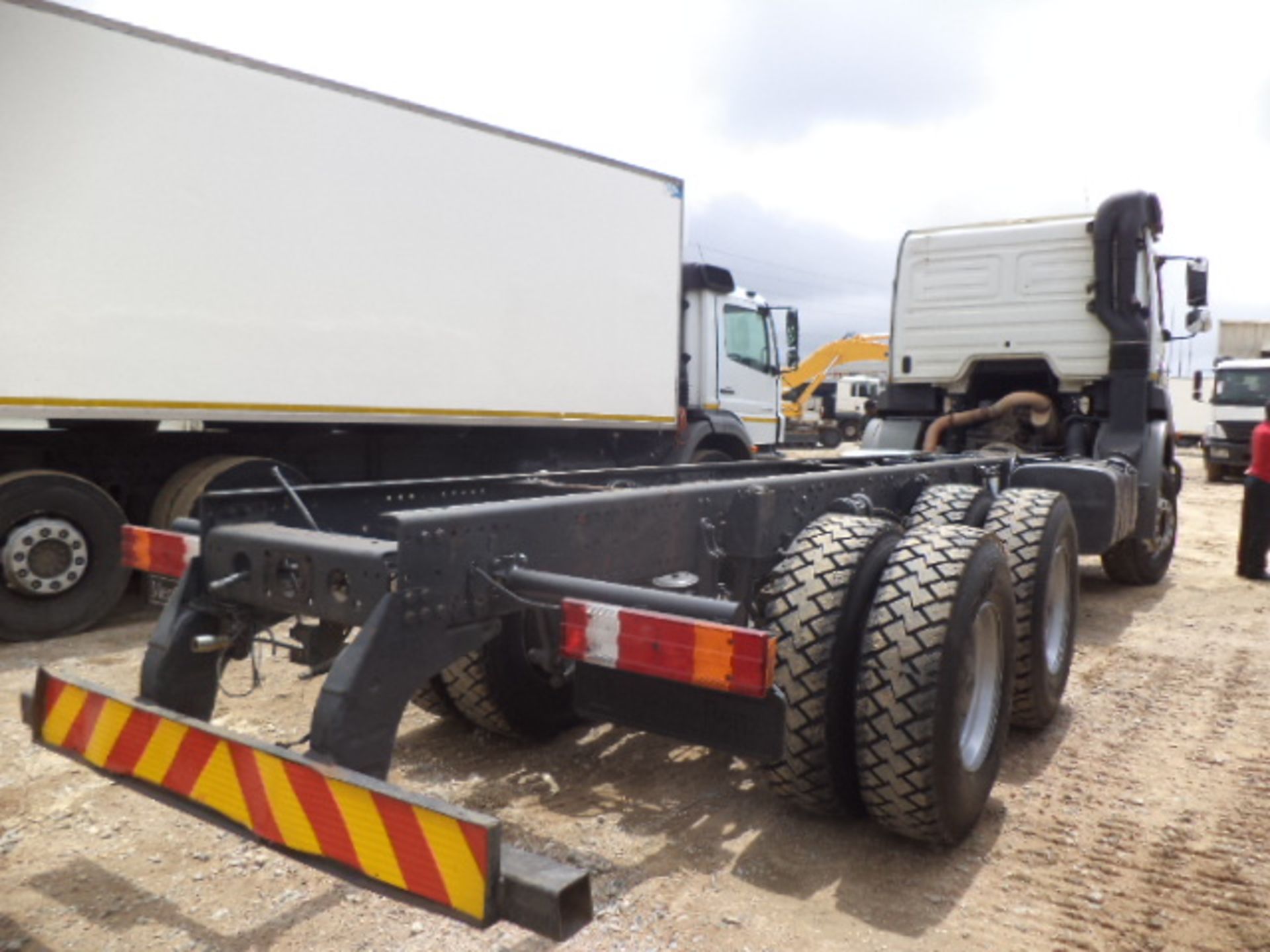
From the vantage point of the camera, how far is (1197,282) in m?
7.29

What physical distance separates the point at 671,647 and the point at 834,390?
1226 inches

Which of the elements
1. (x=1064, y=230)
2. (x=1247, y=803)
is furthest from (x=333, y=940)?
(x=1064, y=230)

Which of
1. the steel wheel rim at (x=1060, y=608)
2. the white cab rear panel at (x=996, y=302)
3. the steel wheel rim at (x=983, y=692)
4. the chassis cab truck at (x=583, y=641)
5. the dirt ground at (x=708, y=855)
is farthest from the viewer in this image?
the white cab rear panel at (x=996, y=302)

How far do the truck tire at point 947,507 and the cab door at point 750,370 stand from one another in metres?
5.81

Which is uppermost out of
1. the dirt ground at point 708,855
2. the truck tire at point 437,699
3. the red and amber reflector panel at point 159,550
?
the red and amber reflector panel at point 159,550

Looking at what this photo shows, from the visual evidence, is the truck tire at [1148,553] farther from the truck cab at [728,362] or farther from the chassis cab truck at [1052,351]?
the truck cab at [728,362]

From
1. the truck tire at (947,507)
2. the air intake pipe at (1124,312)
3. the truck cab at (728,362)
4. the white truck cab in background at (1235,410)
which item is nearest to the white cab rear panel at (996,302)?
the air intake pipe at (1124,312)

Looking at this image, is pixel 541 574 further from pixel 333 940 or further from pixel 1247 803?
pixel 1247 803

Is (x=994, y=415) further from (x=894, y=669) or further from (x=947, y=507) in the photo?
(x=894, y=669)

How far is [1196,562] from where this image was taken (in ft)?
30.0

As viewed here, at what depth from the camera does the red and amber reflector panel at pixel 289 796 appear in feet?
5.90

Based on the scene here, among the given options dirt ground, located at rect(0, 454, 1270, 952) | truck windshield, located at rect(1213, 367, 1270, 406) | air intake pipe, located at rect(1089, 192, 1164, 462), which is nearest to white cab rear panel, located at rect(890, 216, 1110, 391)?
air intake pipe, located at rect(1089, 192, 1164, 462)

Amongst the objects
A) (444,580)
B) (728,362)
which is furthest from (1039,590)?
(728,362)

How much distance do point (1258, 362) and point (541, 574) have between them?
2010cm
